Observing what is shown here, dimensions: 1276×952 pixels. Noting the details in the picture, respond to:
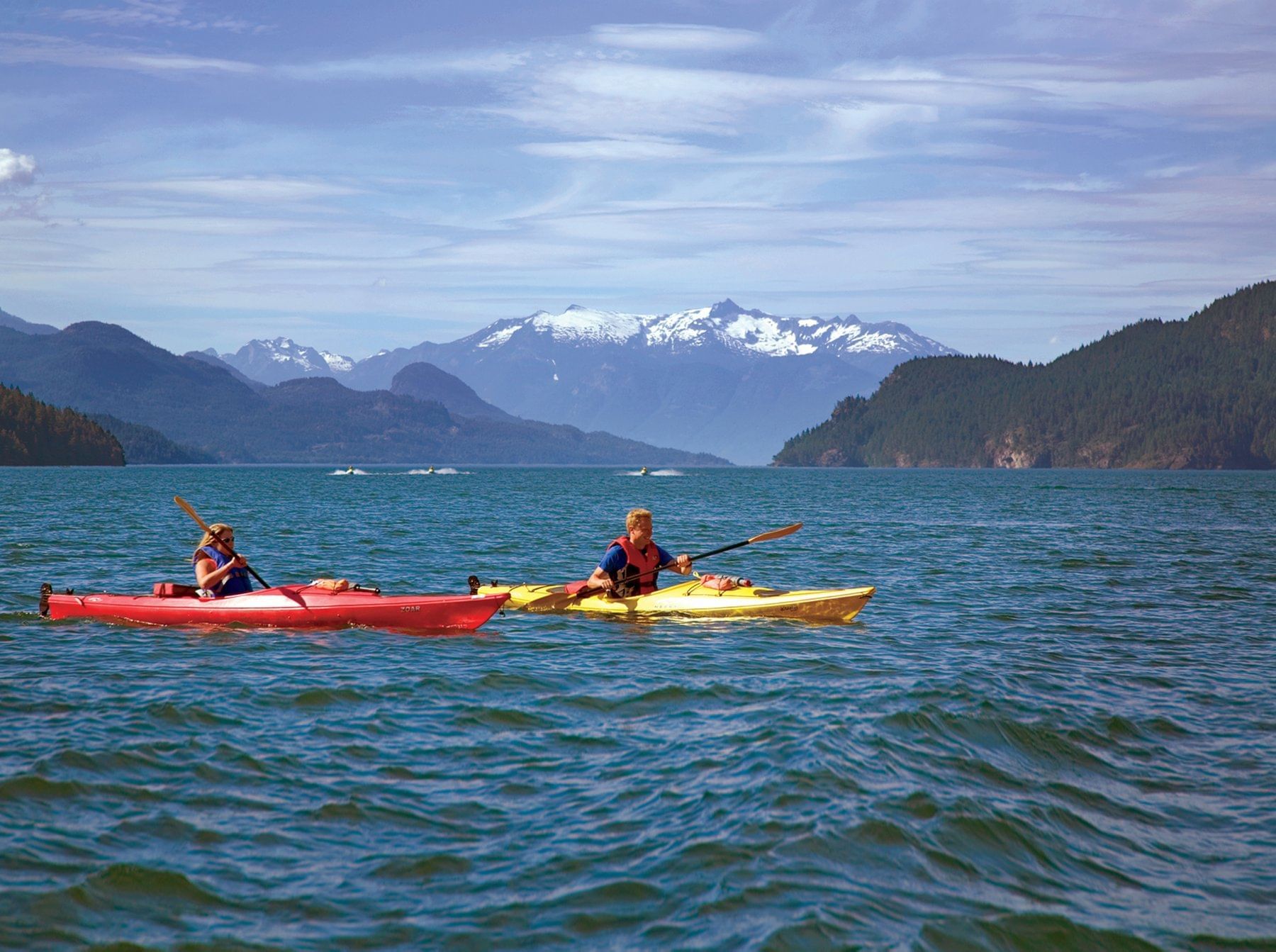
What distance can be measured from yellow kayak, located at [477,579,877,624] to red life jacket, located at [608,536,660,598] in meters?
0.29

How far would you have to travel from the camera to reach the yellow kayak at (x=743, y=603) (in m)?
19.2

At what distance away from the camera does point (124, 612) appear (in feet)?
60.8

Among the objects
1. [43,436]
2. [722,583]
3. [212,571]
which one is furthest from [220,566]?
[43,436]

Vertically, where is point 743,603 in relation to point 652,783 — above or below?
above

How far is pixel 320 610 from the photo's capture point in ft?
59.3

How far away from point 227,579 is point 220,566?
0.85 ft

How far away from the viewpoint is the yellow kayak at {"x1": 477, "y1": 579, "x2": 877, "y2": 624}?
1917cm

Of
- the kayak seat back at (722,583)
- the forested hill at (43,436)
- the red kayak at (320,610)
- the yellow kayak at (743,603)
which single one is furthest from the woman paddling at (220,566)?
the forested hill at (43,436)

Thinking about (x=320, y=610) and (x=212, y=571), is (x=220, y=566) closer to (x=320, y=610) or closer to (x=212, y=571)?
(x=212, y=571)

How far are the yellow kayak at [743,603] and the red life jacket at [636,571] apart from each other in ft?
0.94

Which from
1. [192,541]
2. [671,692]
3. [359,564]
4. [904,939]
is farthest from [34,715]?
[192,541]

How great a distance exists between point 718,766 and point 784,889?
111 inches

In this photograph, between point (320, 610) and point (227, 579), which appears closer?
point (320, 610)

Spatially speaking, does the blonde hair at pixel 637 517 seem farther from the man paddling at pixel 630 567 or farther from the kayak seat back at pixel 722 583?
the kayak seat back at pixel 722 583
